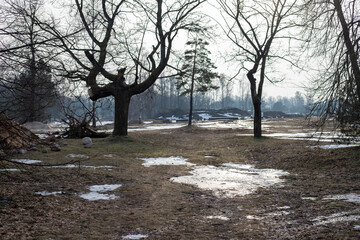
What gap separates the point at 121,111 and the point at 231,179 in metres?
10.4

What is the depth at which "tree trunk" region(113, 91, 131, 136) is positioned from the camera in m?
17.1

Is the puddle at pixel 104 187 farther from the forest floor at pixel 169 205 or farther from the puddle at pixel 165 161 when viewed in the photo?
the puddle at pixel 165 161

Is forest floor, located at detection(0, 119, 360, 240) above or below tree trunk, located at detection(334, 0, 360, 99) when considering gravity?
below

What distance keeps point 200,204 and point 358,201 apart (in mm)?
2843

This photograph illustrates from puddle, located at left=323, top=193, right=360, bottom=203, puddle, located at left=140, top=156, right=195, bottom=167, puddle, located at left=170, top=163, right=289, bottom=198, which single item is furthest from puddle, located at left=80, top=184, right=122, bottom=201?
puddle, located at left=323, top=193, right=360, bottom=203

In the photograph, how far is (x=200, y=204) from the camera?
5805 millimetres

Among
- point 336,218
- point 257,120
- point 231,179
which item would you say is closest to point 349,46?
point 231,179

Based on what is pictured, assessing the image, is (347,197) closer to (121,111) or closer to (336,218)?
(336,218)

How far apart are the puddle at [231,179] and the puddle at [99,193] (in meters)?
1.82

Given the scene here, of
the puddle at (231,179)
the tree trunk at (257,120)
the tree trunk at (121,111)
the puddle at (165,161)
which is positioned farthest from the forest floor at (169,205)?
the tree trunk at (257,120)

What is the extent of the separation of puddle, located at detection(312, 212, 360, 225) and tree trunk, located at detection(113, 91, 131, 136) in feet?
46.0

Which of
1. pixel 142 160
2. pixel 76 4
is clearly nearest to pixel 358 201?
pixel 142 160

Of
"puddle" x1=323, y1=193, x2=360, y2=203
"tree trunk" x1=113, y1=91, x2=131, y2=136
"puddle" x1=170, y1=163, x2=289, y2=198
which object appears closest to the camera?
"puddle" x1=323, y1=193, x2=360, y2=203

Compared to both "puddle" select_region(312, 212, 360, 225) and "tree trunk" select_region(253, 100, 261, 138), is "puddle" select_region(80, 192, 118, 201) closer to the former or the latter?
"puddle" select_region(312, 212, 360, 225)
